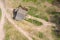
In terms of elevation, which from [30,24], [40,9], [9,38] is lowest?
[9,38]

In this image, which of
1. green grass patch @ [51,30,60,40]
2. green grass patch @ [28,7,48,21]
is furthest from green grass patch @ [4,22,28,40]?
green grass patch @ [51,30,60,40]

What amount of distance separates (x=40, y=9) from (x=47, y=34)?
3.83ft

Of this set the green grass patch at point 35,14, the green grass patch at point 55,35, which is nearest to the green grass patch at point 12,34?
the green grass patch at point 35,14

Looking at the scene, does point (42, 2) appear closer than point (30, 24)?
No

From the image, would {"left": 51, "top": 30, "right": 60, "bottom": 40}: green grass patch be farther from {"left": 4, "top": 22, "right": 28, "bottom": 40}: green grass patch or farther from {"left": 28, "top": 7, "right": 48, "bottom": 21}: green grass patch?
{"left": 4, "top": 22, "right": 28, "bottom": 40}: green grass patch

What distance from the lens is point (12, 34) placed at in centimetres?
658

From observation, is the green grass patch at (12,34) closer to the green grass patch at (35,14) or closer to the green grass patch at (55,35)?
the green grass patch at (35,14)

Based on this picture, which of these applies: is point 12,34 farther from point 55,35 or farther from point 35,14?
point 55,35

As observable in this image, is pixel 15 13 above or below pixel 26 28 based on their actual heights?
above

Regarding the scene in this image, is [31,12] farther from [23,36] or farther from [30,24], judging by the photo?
[23,36]

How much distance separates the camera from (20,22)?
686cm

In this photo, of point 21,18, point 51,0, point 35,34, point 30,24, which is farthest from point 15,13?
point 51,0

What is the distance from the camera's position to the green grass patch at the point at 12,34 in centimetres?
651

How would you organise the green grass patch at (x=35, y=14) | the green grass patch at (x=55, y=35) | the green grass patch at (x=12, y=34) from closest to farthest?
1. the green grass patch at (x=12, y=34)
2. the green grass patch at (x=55, y=35)
3. the green grass patch at (x=35, y=14)
